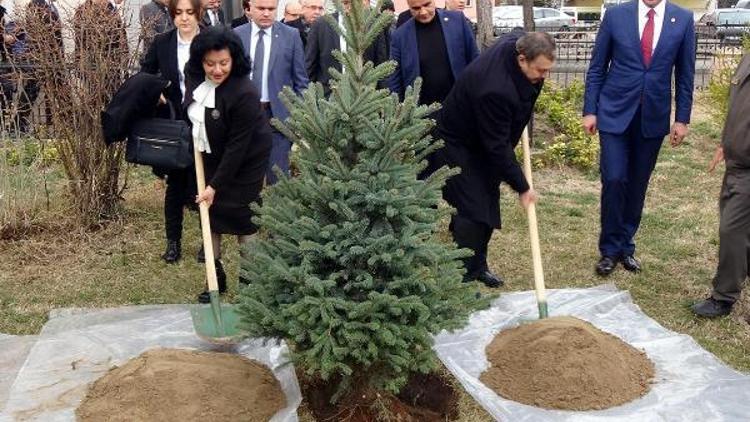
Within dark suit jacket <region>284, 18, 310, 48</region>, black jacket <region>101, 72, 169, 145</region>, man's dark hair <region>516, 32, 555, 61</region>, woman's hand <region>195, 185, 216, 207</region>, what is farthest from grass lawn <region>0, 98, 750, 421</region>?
dark suit jacket <region>284, 18, 310, 48</region>

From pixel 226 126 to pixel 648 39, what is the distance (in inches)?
A: 108

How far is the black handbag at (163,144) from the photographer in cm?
530

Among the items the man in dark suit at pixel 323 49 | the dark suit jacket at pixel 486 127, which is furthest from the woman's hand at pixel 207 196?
the man in dark suit at pixel 323 49

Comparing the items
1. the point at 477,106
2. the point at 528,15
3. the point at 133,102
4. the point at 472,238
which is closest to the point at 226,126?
the point at 133,102

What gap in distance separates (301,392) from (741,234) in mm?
2642

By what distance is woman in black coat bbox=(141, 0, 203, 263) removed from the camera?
17.8 ft

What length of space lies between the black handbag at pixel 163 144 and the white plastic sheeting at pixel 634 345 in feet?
6.37

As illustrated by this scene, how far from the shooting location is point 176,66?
5578 millimetres

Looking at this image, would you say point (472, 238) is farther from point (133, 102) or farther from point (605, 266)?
point (133, 102)

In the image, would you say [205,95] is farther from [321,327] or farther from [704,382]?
[704,382]

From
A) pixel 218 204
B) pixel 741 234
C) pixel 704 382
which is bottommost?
pixel 704 382

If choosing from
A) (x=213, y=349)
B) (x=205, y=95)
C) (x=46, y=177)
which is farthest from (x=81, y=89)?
(x=213, y=349)

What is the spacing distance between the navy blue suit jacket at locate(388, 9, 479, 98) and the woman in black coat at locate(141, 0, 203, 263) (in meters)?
1.34

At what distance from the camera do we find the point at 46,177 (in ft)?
22.0
